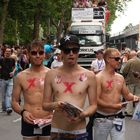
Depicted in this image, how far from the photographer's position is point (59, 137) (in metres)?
5.27

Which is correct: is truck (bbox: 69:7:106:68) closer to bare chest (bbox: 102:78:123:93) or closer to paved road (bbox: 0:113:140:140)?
paved road (bbox: 0:113:140:140)

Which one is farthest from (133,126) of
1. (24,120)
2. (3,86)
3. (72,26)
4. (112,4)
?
(112,4)

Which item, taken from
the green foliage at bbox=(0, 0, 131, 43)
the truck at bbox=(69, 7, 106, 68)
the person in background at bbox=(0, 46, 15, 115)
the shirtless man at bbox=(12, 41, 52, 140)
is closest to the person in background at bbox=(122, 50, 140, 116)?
the person in background at bbox=(0, 46, 15, 115)

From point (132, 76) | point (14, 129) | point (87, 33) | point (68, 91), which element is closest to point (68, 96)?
point (68, 91)

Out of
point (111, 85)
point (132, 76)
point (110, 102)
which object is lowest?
point (132, 76)

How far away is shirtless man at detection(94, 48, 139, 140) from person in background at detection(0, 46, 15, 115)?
27.2 ft

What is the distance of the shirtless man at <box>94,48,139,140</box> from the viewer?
6484 millimetres

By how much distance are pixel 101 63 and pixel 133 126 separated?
5.11m

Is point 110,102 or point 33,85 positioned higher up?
point 33,85

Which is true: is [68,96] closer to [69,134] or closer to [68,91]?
[68,91]

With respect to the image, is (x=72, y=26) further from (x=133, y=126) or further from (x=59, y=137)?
(x=59, y=137)

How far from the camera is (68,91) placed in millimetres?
5254

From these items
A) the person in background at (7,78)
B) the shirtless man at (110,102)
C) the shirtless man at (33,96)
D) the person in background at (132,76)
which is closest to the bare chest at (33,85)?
the shirtless man at (33,96)

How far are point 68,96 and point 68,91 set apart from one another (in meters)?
0.05
